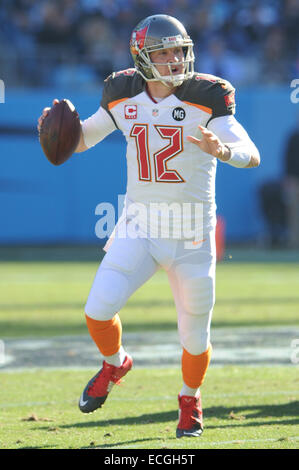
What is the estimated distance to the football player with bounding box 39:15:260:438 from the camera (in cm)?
423

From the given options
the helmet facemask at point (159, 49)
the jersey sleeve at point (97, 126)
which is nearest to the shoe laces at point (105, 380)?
the jersey sleeve at point (97, 126)

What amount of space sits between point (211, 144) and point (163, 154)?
1.29 ft

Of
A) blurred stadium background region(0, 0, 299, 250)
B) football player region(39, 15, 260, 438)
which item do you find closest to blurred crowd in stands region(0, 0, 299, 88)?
blurred stadium background region(0, 0, 299, 250)

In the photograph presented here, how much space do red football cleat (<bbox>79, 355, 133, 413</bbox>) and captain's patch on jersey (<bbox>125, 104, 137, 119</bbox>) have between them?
123 centimetres

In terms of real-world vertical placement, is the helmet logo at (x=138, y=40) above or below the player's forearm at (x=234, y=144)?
above

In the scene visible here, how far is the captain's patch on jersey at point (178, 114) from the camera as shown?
13.9 feet

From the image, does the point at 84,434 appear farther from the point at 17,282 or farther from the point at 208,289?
the point at 17,282

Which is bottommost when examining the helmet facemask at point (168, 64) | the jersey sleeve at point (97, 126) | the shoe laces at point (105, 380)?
the shoe laces at point (105, 380)

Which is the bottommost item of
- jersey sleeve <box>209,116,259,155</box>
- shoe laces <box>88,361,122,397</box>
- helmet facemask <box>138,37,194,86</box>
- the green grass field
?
the green grass field

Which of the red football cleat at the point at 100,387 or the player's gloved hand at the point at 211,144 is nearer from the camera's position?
the player's gloved hand at the point at 211,144

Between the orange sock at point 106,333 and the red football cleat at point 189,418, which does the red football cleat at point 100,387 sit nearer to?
the orange sock at point 106,333

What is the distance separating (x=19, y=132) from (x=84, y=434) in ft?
39.6

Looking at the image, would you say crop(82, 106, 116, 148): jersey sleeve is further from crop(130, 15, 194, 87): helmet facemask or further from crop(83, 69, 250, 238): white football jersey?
crop(130, 15, 194, 87): helmet facemask

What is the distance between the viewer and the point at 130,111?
4359 mm
